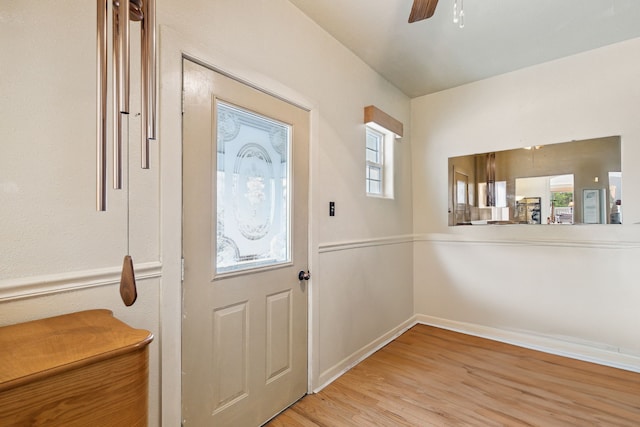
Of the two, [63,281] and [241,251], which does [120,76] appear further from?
[241,251]

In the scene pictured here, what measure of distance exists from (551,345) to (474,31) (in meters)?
2.88

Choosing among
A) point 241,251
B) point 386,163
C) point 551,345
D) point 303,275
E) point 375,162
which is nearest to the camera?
Result: point 241,251

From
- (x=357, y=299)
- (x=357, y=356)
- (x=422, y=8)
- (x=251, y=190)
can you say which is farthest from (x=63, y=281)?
(x=357, y=356)

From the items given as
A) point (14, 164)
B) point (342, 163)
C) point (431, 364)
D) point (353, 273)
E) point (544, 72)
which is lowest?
point (431, 364)

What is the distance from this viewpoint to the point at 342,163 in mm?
2475

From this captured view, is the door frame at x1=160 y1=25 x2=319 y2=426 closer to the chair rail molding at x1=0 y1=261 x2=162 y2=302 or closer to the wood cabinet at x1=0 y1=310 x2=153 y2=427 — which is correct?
the chair rail molding at x1=0 y1=261 x2=162 y2=302

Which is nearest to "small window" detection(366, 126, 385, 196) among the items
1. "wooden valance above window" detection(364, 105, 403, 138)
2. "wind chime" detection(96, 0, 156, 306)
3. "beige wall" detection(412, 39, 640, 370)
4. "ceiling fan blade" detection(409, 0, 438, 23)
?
"wooden valance above window" detection(364, 105, 403, 138)

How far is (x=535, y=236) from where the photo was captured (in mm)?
2906

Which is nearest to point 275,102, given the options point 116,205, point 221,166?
point 221,166

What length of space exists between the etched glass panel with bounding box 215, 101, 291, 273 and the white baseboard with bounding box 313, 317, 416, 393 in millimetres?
1016

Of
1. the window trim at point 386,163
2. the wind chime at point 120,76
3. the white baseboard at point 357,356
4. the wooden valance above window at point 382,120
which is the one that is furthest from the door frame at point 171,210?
the window trim at point 386,163

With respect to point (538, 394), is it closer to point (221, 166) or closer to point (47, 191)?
point (221, 166)

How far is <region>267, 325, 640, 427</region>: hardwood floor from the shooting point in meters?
1.88

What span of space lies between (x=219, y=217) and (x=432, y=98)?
300 cm
